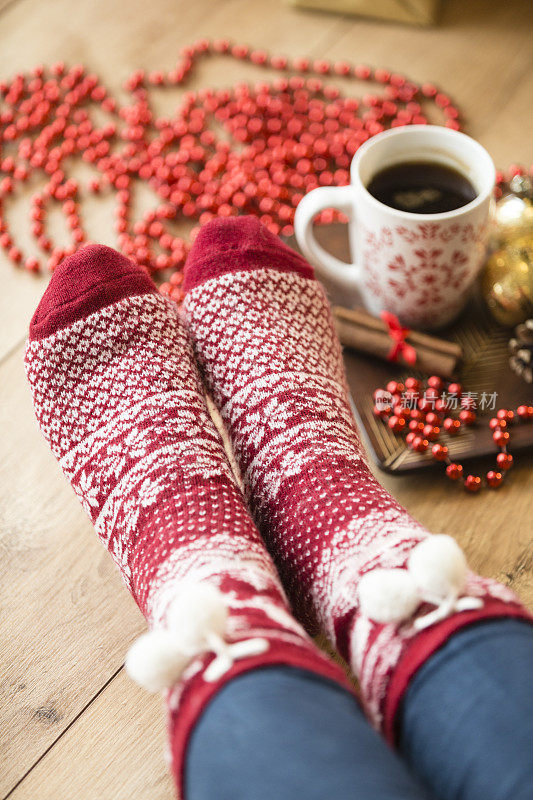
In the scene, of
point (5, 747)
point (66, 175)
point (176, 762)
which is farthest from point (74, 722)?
point (66, 175)

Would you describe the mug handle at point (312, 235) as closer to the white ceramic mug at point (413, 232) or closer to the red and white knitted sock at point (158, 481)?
the white ceramic mug at point (413, 232)

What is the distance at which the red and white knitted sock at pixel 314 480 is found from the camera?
1.30 ft

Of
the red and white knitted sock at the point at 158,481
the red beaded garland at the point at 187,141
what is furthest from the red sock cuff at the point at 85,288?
the red beaded garland at the point at 187,141

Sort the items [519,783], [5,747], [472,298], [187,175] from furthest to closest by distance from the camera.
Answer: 1. [187,175]
2. [472,298]
3. [5,747]
4. [519,783]

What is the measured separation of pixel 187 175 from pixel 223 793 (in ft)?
2.36

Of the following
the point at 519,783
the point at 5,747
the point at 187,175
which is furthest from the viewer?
the point at 187,175

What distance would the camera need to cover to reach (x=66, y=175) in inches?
35.4

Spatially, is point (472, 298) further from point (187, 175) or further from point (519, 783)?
point (519, 783)

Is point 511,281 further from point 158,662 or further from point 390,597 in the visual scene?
point 158,662

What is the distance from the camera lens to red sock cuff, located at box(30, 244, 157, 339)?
61 cm

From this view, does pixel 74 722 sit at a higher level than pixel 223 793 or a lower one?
lower

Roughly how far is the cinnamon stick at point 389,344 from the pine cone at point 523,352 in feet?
0.17

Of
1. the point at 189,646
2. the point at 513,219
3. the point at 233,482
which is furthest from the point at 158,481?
the point at 513,219

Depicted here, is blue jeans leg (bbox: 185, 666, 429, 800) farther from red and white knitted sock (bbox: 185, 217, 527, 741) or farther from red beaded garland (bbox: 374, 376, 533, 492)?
red beaded garland (bbox: 374, 376, 533, 492)
